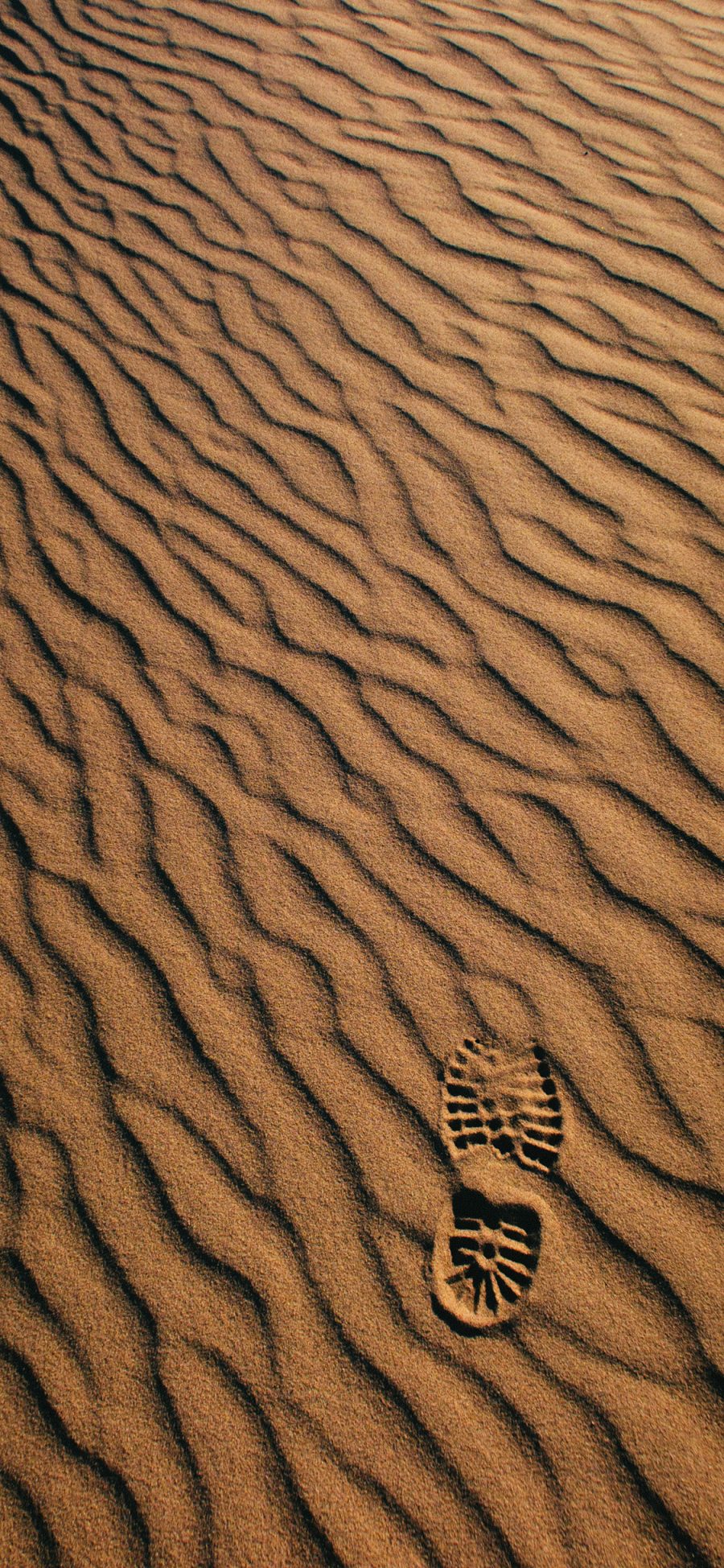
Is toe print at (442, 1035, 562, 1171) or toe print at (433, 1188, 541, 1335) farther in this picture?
toe print at (442, 1035, 562, 1171)

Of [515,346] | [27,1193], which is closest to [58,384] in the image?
[515,346]

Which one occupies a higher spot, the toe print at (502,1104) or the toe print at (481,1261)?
the toe print at (502,1104)

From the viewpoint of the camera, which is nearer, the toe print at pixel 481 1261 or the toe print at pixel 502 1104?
the toe print at pixel 481 1261

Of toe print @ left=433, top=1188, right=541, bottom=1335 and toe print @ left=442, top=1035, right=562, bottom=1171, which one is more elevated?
toe print @ left=442, top=1035, right=562, bottom=1171

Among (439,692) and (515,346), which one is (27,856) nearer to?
(439,692)
